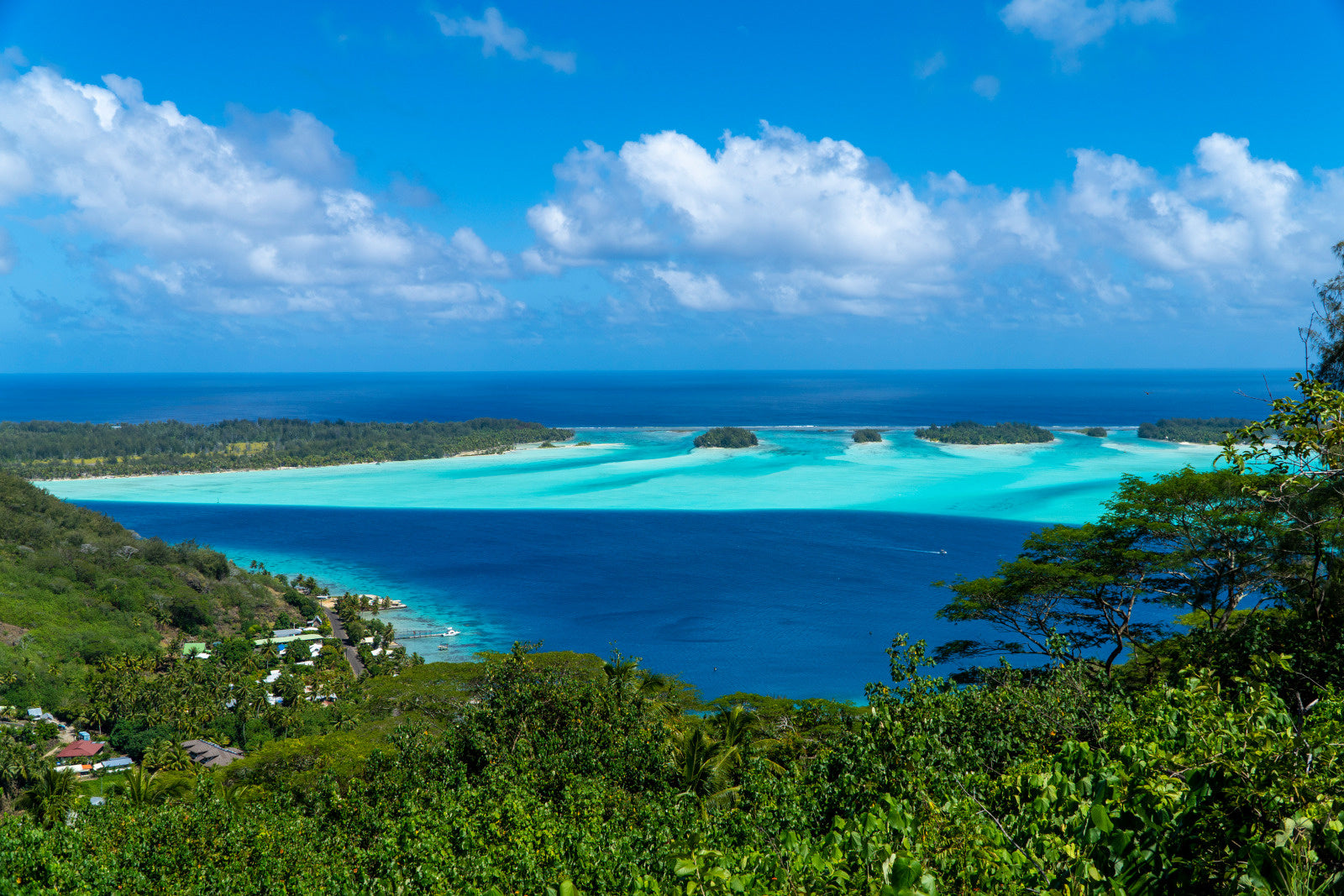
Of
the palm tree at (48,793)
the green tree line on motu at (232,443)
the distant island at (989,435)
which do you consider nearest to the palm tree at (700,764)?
the palm tree at (48,793)

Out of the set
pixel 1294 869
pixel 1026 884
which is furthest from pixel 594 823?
pixel 1294 869

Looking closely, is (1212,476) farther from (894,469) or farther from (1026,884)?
(894,469)

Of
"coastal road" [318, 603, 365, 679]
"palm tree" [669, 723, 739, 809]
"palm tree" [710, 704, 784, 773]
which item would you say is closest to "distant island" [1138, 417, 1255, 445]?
"coastal road" [318, 603, 365, 679]

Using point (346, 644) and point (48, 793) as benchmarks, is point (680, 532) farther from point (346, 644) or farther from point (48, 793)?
point (48, 793)

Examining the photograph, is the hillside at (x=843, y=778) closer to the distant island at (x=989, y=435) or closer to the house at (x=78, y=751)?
the house at (x=78, y=751)

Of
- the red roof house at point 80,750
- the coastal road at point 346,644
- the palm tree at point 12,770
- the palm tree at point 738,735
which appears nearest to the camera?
the palm tree at point 738,735

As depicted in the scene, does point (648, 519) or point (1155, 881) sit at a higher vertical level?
point (1155, 881)

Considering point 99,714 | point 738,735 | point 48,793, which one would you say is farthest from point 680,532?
point 738,735
